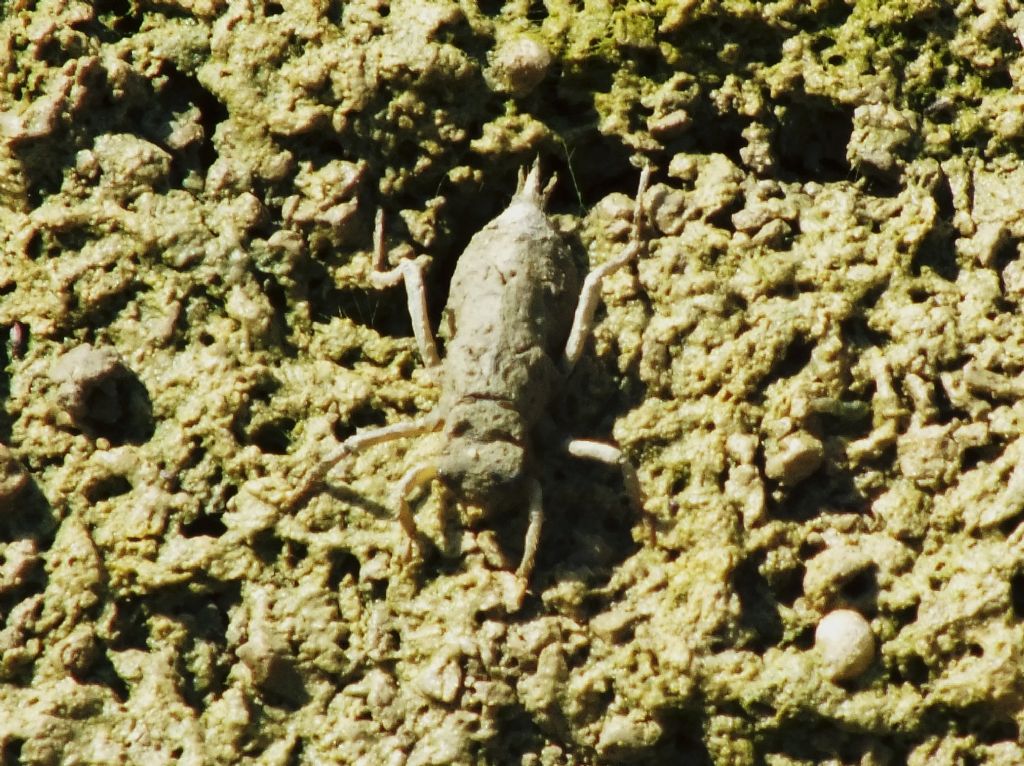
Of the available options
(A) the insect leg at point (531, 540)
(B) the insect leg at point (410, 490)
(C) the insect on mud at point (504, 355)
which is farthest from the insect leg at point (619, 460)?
(B) the insect leg at point (410, 490)

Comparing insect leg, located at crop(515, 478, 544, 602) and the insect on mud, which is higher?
the insect on mud

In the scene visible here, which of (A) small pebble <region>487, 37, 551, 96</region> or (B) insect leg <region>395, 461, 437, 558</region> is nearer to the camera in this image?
(B) insect leg <region>395, 461, 437, 558</region>

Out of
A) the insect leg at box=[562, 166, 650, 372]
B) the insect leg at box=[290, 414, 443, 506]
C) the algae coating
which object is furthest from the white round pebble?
the insect leg at box=[290, 414, 443, 506]

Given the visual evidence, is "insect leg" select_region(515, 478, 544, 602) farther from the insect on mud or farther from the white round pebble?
the white round pebble

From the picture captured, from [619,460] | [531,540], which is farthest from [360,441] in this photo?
[619,460]

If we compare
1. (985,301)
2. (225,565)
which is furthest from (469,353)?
(985,301)

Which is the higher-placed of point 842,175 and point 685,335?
point 842,175

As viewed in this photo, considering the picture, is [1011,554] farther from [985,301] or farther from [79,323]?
[79,323]
